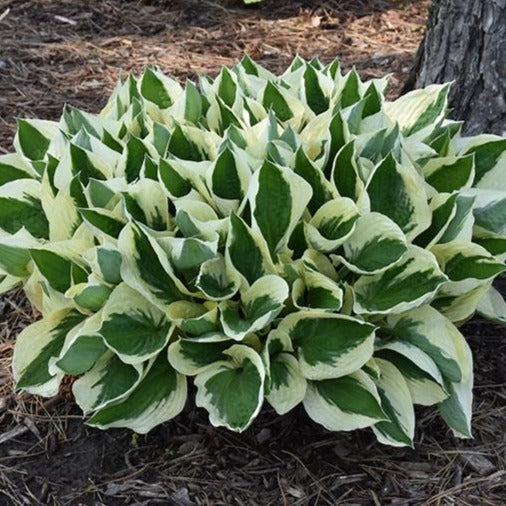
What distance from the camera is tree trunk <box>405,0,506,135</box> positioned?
105 inches

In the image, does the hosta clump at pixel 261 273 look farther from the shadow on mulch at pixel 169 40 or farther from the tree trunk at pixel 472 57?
the shadow on mulch at pixel 169 40

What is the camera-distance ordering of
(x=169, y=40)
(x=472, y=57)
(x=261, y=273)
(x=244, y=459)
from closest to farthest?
(x=261, y=273) → (x=244, y=459) → (x=472, y=57) → (x=169, y=40)

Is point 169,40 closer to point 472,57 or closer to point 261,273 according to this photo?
point 472,57

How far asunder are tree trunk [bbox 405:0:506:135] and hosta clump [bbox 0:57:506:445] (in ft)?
2.15

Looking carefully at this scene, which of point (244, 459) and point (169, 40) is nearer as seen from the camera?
point (244, 459)

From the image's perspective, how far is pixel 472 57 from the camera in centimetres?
274

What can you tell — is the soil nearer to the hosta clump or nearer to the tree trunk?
the hosta clump

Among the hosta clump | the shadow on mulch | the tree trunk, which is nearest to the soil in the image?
the hosta clump

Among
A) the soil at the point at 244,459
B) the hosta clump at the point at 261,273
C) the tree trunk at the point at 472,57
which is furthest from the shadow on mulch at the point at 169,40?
the hosta clump at the point at 261,273

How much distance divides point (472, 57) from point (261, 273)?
121 centimetres

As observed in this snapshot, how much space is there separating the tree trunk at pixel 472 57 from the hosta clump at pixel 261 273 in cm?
66

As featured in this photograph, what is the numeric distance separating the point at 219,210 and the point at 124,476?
2.15 ft

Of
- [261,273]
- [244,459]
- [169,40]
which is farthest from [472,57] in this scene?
[169,40]

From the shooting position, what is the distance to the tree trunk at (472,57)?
267 centimetres
